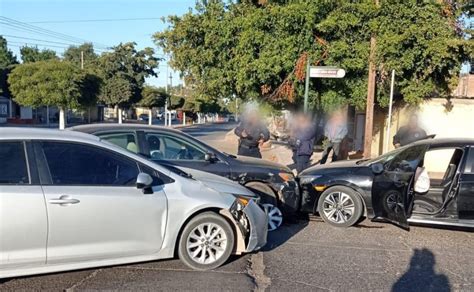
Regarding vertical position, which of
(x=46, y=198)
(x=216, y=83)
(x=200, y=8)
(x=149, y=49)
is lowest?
(x=46, y=198)

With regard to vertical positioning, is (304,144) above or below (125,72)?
below

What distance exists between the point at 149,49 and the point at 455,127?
176 ft

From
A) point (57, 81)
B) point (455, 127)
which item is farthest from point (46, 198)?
point (57, 81)

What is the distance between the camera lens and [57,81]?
3456 centimetres

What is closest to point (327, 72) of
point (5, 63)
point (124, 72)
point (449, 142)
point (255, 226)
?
point (449, 142)

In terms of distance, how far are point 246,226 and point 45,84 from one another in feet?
107

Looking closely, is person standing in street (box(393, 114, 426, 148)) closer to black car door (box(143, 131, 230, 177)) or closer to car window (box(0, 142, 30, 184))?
black car door (box(143, 131, 230, 177))

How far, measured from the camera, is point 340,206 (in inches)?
292

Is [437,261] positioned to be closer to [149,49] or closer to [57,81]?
[57,81]

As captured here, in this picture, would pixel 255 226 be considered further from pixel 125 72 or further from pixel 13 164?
pixel 125 72

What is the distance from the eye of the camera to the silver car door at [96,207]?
4415 mm

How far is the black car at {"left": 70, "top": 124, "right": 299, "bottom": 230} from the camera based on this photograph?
23.2ft

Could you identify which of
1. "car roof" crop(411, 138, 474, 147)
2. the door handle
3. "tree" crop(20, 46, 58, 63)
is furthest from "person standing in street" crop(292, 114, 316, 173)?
"tree" crop(20, 46, 58, 63)

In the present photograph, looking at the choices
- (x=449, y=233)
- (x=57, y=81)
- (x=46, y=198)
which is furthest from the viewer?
(x=57, y=81)
